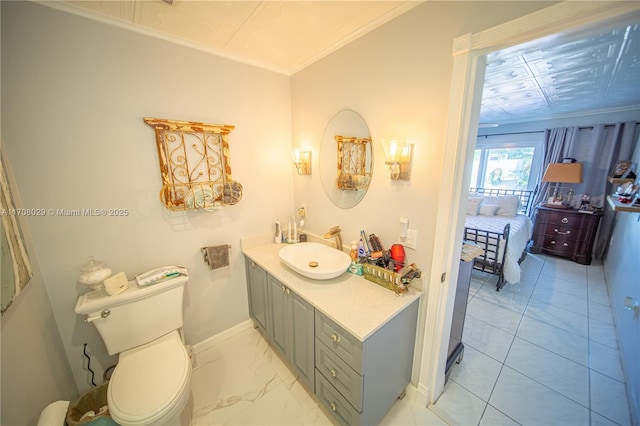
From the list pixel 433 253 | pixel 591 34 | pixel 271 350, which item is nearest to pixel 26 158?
pixel 271 350

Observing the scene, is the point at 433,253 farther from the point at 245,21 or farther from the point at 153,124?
the point at 153,124

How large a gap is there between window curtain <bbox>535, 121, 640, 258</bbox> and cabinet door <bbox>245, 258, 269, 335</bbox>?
5374 millimetres

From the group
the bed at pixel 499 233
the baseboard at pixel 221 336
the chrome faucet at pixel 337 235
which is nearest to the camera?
the chrome faucet at pixel 337 235

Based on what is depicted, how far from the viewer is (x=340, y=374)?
1.22 meters

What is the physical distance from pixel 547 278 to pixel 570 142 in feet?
8.16

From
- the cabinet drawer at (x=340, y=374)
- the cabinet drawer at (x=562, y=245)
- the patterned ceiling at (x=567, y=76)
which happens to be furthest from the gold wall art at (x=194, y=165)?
the cabinet drawer at (x=562, y=245)

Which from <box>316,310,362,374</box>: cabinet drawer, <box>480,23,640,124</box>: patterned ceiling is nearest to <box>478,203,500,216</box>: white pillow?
<box>480,23,640,124</box>: patterned ceiling

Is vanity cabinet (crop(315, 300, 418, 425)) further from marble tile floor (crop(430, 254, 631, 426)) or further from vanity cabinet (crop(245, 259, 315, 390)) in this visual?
marble tile floor (crop(430, 254, 631, 426))

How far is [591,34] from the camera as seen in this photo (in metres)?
0.86

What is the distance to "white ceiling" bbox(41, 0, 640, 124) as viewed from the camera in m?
1.23

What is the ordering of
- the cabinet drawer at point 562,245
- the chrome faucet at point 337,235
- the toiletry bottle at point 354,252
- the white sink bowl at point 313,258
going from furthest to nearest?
the cabinet drawer at point 562,245 < the chrome faucet at point 337,235 < the toiletry bottle at point 354,252 < the white sink bowl at point 313,258

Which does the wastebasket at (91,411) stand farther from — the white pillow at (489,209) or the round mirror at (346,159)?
the white pillow at (489,209)

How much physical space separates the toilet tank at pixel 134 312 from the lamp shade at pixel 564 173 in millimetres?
5500

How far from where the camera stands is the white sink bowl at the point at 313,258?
1549mm
